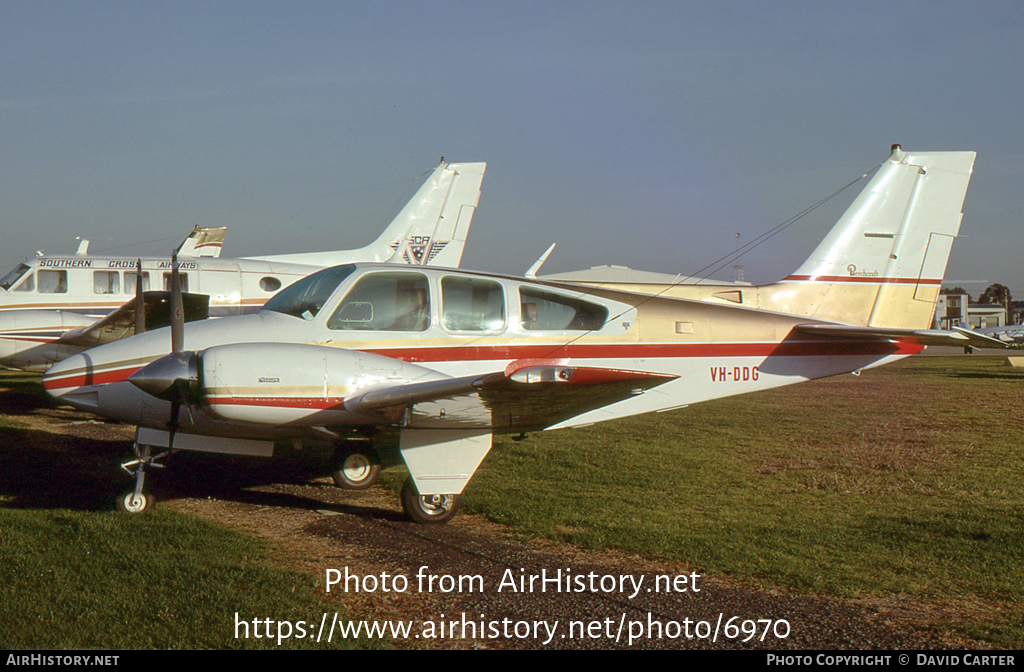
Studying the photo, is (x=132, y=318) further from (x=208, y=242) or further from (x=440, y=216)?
(x=208, y=242)

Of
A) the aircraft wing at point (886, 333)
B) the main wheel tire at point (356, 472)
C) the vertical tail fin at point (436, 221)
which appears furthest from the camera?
the vertical tail fin at point (436, 221)

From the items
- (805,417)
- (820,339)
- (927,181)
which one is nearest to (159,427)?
(820,339)

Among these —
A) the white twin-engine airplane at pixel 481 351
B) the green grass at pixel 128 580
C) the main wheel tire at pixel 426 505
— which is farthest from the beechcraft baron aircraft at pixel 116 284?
the main wheel tire at pixel 426 505

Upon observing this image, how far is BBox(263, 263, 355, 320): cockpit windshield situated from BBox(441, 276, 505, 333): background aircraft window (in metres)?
0.97

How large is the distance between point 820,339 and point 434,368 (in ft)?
13.9

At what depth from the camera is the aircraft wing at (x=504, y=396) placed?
5.55 m

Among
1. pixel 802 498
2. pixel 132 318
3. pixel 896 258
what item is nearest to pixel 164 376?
pixel 802 498

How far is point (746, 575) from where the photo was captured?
5699 mm

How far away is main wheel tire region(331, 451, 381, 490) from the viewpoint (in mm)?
8625

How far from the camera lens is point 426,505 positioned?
7.10 m

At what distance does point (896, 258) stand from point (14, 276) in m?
15.6

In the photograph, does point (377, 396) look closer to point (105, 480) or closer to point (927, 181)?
point (105, 480)

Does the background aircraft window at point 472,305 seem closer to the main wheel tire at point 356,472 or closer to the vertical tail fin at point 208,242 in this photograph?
the main wheel tire at point 356,472

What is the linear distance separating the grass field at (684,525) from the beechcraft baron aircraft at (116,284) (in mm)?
2482
